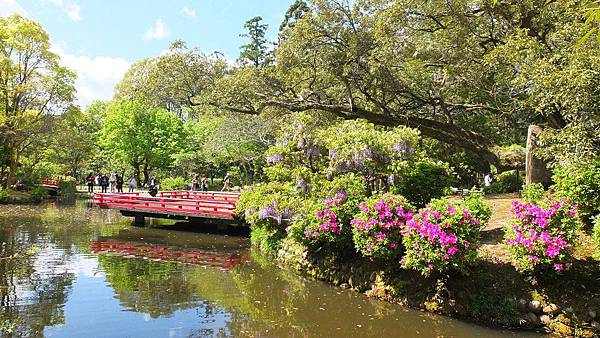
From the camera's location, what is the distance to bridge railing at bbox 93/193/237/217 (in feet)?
63.4

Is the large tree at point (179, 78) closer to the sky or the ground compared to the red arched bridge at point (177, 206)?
closer to the sky

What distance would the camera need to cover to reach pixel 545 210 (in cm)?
855

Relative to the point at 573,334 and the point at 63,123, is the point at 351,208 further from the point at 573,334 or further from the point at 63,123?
the point at 63,123

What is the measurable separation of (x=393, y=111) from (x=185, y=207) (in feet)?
32.8

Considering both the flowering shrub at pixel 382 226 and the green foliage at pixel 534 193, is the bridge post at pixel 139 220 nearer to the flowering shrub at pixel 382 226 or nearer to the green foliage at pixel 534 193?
the flowering shrub at pixel 382 226

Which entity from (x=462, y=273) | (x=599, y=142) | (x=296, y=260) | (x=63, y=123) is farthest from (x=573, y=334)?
(x=63, y=123)

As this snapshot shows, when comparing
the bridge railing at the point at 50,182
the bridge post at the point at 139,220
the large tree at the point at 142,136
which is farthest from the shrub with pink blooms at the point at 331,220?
the bridge railing at the point at 50,182

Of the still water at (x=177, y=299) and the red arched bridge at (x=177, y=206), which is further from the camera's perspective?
the red arched bridge at (x=177, y=206)

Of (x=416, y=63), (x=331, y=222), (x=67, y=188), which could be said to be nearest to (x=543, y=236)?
(x=331, y=222)

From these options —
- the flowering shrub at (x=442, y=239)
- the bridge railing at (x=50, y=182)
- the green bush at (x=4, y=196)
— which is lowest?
the flowering shrub at (x=442, y=239)

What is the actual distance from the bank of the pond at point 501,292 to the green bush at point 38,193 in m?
28.6

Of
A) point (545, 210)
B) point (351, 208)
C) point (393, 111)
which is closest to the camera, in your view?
point (545, 210)

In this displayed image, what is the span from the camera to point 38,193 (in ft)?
108

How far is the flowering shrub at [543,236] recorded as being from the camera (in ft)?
27.0
